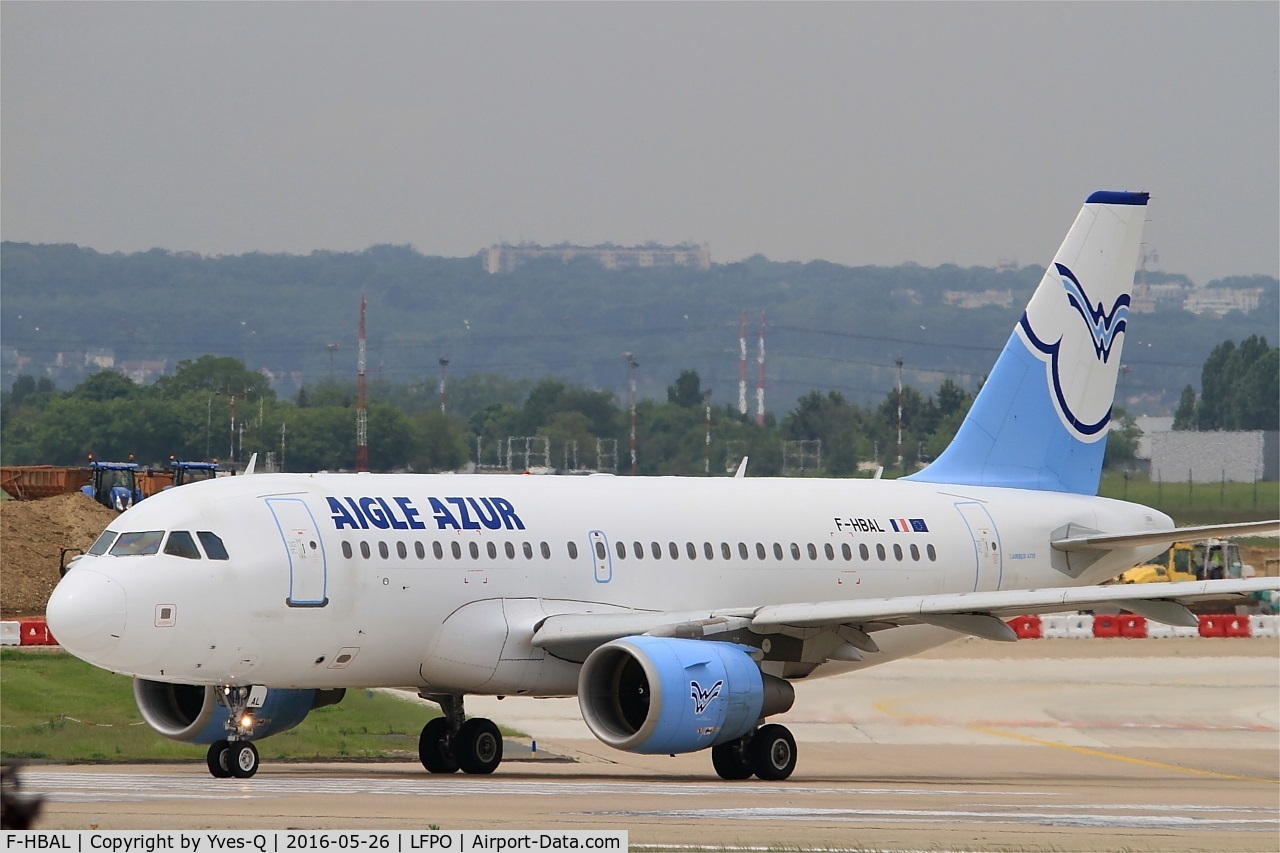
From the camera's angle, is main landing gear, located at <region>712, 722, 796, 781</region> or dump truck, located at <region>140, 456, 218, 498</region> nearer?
main landing gear, located at <region>712, 722, 796, 781</region>

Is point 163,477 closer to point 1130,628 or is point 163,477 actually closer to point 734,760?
point 1130,628

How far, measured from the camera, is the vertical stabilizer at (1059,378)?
114 ft

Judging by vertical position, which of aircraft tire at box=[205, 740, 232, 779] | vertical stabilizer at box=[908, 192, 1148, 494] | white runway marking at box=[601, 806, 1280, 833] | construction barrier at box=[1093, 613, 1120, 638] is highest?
vertical stabilizer at box=[908, 192, 1148, 494]

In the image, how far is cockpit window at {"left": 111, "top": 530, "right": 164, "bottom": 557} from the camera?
80.0 feet

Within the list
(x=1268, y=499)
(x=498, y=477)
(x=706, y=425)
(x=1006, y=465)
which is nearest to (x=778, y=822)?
(x=498, y=477)

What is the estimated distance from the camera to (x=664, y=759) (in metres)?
31.9

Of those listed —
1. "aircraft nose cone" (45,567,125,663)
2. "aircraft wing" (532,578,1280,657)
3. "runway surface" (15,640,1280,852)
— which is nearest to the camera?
"runway surface" (15,640,1280,852)

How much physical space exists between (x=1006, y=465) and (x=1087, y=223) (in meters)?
4.69

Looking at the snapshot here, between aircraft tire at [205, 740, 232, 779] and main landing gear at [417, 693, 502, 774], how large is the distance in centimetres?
363

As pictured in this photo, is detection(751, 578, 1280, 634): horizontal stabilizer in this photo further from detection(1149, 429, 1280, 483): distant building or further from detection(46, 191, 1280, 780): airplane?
detection(1149, 429, 1280, 483): distant building

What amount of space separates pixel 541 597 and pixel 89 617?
6.39 metres

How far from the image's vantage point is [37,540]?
61.0 meters

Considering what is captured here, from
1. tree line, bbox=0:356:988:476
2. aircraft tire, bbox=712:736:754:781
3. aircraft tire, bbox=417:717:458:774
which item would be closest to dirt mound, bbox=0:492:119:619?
aircraft tire, bbox=417:717:458:774

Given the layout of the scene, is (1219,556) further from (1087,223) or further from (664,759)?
(664,759)
